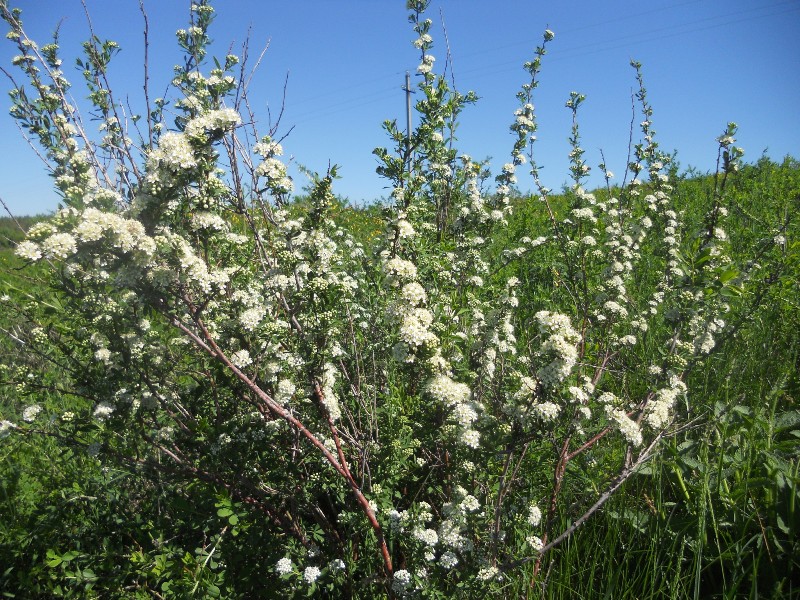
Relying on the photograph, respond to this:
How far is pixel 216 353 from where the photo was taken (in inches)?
81.7

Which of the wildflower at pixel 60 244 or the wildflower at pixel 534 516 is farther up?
the wildflower at pixel 60 244

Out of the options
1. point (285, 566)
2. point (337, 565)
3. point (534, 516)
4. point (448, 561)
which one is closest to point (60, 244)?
point (285, 566)

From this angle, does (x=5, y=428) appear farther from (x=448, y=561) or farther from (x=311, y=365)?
(x=448, y=561)

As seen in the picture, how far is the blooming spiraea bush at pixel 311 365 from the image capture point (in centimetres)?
204

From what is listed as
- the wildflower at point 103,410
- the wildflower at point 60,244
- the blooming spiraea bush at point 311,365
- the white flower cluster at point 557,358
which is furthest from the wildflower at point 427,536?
the wildflower at point 60,244

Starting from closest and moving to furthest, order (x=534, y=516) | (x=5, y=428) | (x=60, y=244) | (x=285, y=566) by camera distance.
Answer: (x=60, y=244)
(x=285, y=566)
(x=534, y=516)
(x=5, y=428)

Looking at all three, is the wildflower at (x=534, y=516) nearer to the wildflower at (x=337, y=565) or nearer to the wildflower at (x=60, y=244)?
the wildflower at (x=337, y=565)

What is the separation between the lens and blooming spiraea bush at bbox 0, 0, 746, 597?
2.04 m

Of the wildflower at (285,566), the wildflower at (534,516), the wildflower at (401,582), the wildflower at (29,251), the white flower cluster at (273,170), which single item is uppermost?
the white flower cluster at (273,170)

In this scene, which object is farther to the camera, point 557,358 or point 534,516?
point 534,516

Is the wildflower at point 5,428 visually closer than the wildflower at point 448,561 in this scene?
No

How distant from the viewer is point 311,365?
213 centimetres

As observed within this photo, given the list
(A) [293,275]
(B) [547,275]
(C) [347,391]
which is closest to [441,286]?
(C) [347,391]

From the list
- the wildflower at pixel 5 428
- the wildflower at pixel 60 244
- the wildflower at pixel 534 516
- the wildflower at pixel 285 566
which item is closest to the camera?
the wildflower at pixel 60 244
